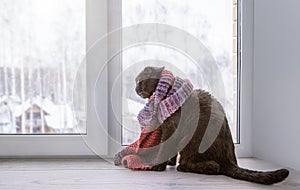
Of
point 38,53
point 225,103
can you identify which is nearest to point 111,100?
point 38,53

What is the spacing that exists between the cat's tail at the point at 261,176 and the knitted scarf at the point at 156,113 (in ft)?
0.79

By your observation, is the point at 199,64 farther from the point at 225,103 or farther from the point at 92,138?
the point at 92,138

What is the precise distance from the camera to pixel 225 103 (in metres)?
1.40

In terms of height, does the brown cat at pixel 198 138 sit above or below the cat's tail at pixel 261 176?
above

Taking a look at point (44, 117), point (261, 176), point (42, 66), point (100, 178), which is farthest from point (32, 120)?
point (261, 176)

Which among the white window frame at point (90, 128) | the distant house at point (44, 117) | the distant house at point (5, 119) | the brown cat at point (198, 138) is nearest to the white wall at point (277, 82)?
the brown cat at point (198, 138)

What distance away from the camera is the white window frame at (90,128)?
1.33m

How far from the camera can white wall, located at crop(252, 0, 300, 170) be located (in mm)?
1153

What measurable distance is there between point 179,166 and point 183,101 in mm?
198

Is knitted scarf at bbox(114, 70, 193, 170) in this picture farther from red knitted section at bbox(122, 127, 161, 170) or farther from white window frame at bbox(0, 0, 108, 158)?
white window frame at bbox(0, 0, 108, 158)

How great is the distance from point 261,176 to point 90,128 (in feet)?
1.97

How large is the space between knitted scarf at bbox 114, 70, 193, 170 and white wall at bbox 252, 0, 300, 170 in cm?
30

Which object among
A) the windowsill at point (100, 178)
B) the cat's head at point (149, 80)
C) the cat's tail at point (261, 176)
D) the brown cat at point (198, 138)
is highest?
the cat's head at point (149, 80)

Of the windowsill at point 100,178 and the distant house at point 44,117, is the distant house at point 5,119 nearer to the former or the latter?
the distant house at point 44,117
